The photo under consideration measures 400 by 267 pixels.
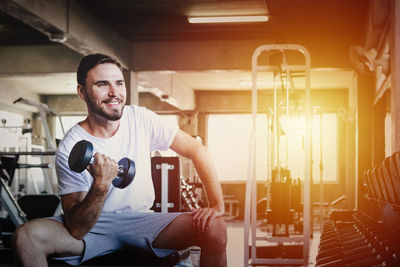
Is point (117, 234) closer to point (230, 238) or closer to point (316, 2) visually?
point (316, 2)

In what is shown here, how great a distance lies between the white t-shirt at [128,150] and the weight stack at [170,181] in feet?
8.59

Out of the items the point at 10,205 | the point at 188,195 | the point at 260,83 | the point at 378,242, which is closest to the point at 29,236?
the point at 378,242

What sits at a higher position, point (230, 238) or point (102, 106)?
point (102, 106)

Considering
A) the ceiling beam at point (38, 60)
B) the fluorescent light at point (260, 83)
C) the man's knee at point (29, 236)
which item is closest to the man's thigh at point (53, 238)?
the man's knee at point (29, 236)

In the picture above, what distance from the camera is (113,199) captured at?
5.11 feet

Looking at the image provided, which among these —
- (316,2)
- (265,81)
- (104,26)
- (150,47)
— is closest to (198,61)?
(150,47)

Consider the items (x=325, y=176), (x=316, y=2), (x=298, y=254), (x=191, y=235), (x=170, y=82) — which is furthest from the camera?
(x=325, y=176)

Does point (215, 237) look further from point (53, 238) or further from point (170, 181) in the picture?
point (170, 181)

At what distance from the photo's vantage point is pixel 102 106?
1588mm

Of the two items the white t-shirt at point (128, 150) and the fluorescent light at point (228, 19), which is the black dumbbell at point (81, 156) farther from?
the fluorescent light at point (228, 19)

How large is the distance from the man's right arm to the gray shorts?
0.06m

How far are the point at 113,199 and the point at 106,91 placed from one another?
0.35 metres

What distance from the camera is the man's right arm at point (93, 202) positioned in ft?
4.46

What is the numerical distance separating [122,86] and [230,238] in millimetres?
4954
